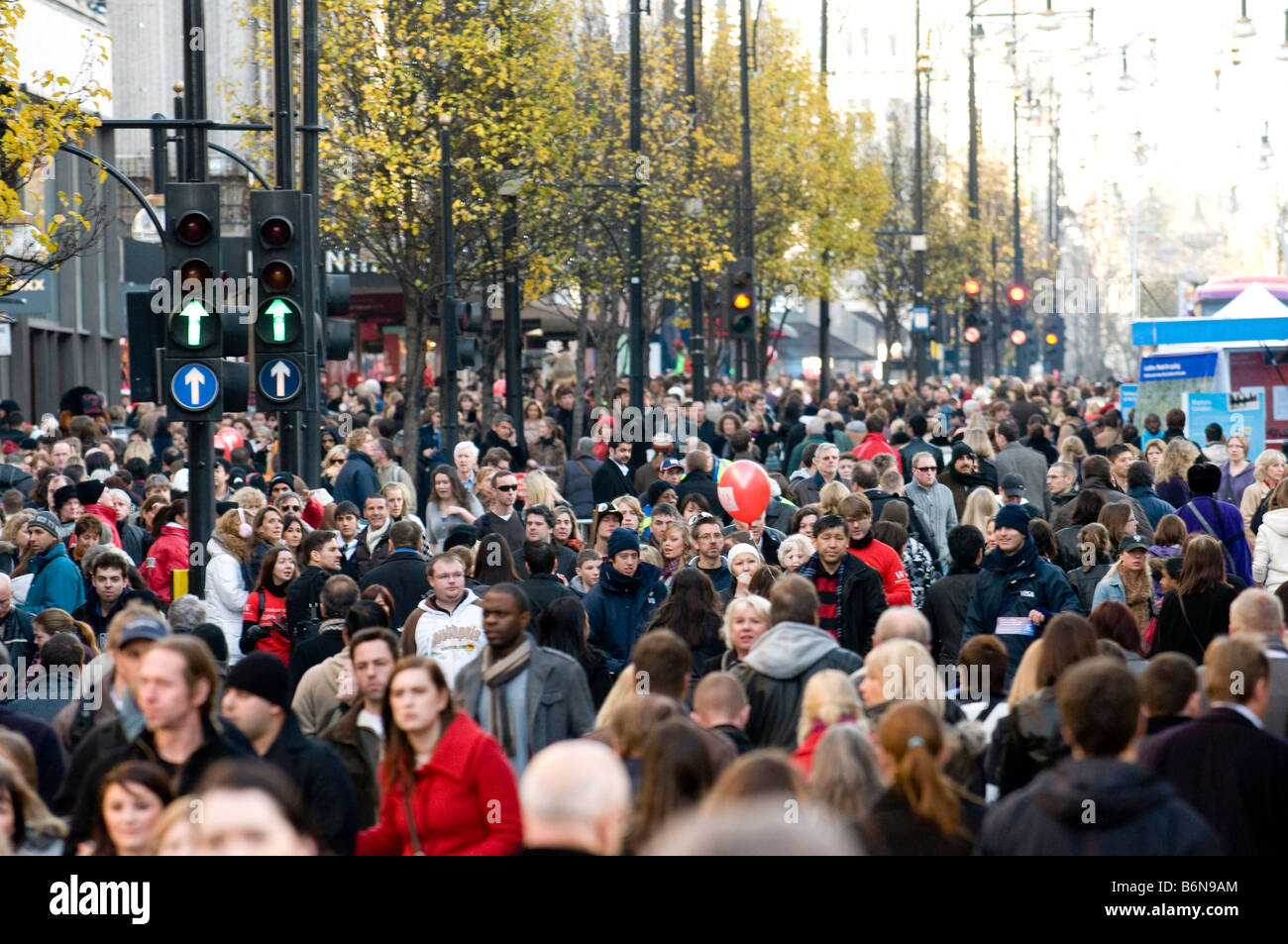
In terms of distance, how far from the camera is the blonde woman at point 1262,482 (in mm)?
15766

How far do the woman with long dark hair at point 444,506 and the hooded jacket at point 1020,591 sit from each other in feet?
17.4

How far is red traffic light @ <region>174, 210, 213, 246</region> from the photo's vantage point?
1223 cm

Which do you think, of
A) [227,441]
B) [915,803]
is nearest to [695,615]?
[915,803]

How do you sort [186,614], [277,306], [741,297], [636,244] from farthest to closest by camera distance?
[741,297] → [636,244] → [277,306] → [186,614]

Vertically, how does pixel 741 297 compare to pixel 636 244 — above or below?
below

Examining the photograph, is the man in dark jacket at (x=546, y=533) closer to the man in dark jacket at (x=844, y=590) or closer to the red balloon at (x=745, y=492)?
the red balloon at (x=745, y=492)

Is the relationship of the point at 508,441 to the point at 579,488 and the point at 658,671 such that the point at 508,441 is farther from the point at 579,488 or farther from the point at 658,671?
the point at 658,671

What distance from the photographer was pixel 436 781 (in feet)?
22.3

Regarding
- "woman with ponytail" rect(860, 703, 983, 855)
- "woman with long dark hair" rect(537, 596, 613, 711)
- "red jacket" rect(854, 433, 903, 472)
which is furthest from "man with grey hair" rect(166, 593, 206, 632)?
"red jacket" rect(854, 433, 903, 472)

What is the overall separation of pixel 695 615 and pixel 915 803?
4185 millimetres

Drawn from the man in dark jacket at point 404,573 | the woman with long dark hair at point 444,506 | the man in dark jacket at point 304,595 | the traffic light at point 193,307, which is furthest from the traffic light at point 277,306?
the man in dark jacket at point 304,595

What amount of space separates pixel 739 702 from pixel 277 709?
1.61m

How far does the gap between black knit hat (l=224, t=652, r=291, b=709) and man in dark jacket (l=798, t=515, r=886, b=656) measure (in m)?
4.68
